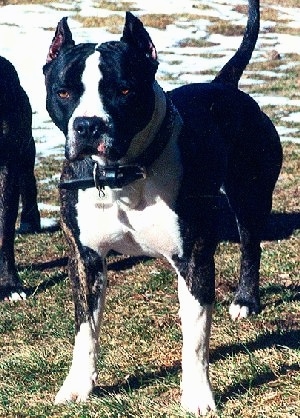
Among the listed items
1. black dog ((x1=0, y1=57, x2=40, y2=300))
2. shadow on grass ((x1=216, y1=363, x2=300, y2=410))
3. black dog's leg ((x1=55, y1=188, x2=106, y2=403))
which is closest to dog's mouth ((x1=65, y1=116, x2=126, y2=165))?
black dog's leg ((x1=55, y1=188, x2=106, y2=403))

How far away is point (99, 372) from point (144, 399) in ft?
1.76

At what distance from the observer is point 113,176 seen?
3.62 metres

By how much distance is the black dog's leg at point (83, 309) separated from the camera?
3.90 metres

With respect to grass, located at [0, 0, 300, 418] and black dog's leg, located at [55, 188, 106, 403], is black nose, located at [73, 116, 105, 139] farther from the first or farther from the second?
grass, located at [0, 0, 300, 418]

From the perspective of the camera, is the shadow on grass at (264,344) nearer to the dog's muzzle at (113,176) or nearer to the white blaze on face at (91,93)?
the dog's muzzle at (113,176)

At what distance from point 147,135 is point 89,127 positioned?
38 centimetres

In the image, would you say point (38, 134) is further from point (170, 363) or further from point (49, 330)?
point (170, 363)

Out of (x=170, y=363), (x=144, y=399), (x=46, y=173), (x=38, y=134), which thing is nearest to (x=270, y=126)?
(x=170, y=363)

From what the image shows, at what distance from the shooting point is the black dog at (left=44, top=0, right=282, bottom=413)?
3.51 metres

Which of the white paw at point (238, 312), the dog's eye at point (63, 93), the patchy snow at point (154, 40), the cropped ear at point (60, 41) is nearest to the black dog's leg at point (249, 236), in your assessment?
the white paw at point (238, 312)

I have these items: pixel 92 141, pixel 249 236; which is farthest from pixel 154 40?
pixel 92 141

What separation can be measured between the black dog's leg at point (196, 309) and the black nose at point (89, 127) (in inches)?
25.5

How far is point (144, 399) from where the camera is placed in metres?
3.77

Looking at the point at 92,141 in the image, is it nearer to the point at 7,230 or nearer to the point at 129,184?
the point at 129,184
